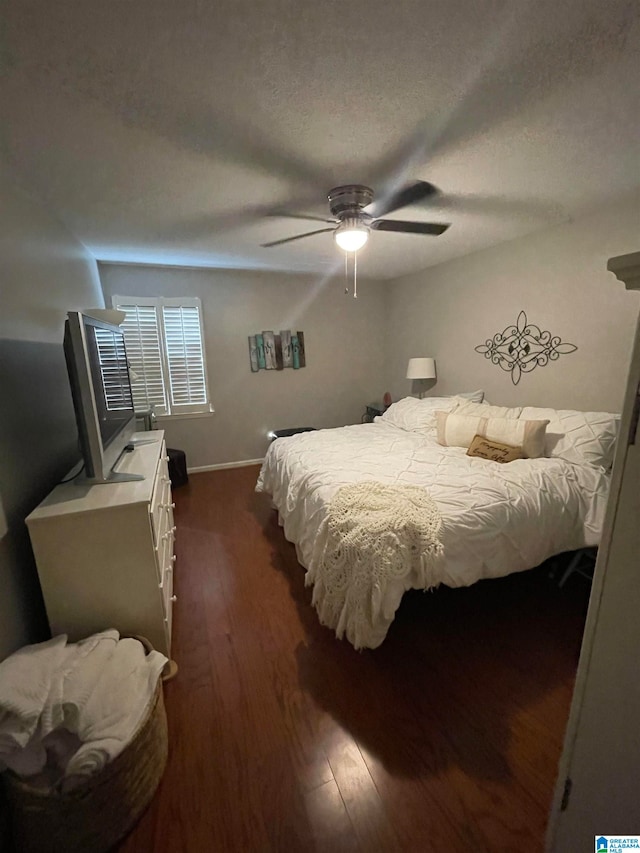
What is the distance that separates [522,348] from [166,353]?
11.7 feet

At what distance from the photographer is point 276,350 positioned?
4.32 m

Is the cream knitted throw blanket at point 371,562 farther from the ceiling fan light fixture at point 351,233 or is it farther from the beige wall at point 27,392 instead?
the ceiling fan light fixture at point 351,233

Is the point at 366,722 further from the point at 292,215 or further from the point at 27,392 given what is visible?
the point at 292,215

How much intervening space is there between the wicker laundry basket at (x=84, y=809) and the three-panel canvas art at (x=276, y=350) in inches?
143

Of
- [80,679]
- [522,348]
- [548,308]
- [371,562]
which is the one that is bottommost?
[80,679]

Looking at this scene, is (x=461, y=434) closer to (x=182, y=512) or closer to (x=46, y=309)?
(x=182, y=512)

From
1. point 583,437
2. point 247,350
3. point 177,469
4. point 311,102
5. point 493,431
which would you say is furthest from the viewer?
point 247,350

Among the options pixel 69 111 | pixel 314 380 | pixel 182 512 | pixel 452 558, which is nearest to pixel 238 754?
pixel 452 558

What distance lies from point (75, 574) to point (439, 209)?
284cm

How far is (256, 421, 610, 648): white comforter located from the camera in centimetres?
162

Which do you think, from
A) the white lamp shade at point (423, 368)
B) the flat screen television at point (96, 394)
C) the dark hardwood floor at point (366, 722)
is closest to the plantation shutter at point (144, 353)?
the flat screen television at point (96, 394)

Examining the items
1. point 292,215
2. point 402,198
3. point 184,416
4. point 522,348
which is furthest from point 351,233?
point 184,416

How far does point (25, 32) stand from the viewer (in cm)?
97

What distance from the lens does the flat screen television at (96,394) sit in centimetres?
143
